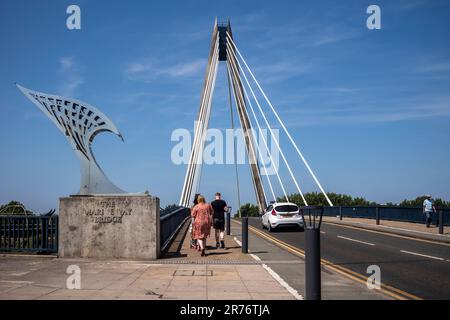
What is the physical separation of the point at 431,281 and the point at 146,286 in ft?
19.2

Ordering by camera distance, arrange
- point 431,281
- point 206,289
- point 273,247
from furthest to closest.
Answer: point 273,247
point 431,281
point 206,289

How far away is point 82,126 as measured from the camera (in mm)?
16016

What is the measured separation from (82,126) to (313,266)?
34.7 ft

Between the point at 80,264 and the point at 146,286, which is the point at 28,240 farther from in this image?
the point at 146,286

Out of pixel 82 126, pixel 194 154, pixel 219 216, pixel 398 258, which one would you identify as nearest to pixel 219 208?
pixel 219 216

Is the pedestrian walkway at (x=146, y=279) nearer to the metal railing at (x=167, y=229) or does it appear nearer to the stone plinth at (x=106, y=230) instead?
the stone plinth at (x=106, y=230)

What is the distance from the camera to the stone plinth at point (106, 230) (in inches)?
540

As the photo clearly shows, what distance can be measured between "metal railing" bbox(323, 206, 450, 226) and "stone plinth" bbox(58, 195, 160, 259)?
50.5 feet

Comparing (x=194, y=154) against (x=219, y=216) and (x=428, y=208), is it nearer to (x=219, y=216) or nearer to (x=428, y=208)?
(x=428, y=208)

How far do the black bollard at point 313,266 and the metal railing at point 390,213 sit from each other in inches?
711

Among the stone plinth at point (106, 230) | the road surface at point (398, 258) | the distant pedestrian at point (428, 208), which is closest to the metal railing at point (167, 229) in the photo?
the stone plinth at point (106, 230)

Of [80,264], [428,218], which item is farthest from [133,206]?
[428,218]
